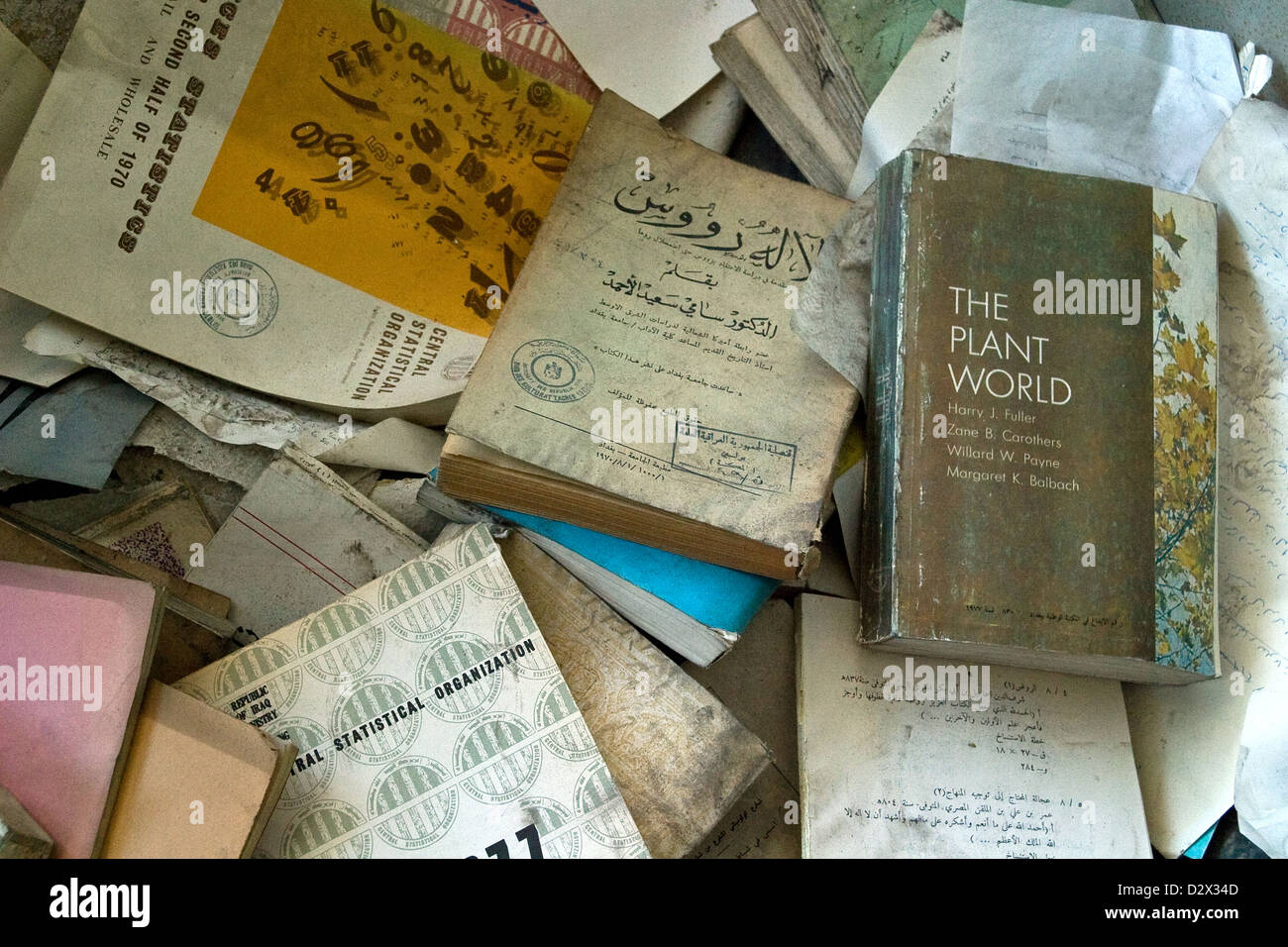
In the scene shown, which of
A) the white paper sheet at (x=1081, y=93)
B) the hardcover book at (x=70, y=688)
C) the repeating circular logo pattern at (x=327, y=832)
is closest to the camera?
the hardcover book at (x=70, y=688)

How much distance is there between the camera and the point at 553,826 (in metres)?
1.09

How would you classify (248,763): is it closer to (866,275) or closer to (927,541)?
(927,541)

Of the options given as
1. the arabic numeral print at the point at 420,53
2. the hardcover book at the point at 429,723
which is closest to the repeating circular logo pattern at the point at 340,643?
the hardcover book at the point at 429,723

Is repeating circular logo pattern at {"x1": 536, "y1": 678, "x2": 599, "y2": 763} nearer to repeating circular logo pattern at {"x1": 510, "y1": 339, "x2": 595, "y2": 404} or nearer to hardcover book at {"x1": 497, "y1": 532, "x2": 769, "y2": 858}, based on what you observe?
hardcover book at {"x1": 497, "y1": 532, "x2": 769, "y2": 858}

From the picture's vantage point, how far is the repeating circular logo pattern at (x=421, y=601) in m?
1.16

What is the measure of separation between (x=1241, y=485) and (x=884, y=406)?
42cm

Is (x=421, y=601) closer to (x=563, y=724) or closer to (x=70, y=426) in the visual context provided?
(x=563, y=724)

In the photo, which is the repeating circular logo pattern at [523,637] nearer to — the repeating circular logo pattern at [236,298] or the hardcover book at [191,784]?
the hardcover book at [191,784]

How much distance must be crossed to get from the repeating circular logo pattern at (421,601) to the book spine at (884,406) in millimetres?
451

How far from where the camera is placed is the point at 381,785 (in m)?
1.10

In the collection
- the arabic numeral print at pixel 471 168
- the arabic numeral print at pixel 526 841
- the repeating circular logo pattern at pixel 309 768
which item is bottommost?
the arabic numeral print at pixel 526 841

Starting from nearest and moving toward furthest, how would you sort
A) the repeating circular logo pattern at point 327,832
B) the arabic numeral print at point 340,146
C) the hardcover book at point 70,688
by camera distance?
1. the hardcover book at point 70,688
2. the repeating circular logo pattern at point 327,832
3. the arabic numeral print at point 340,146
